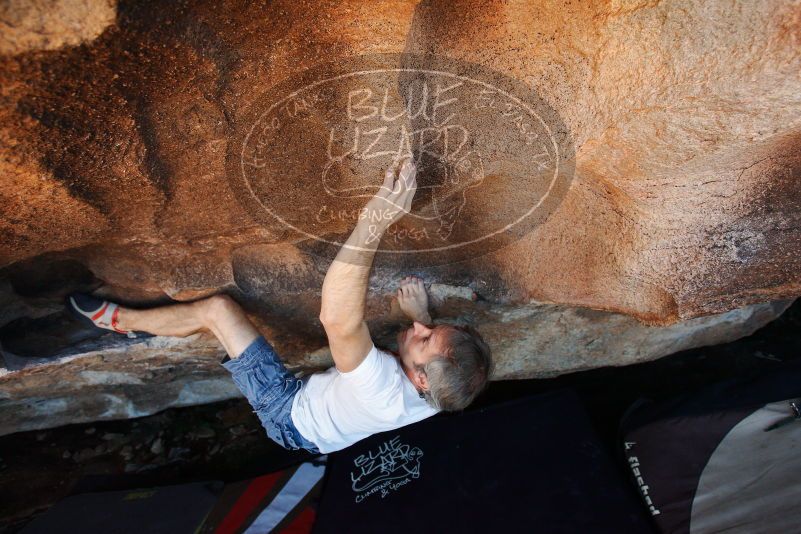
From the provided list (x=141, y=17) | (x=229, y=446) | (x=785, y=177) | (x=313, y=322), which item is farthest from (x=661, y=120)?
(x=229, y=446)

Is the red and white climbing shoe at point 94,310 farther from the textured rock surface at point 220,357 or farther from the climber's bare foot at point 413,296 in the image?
the climber's bare foot at point 413,296

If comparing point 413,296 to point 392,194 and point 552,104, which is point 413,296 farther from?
point 552,104

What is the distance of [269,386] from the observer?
1.50 metres

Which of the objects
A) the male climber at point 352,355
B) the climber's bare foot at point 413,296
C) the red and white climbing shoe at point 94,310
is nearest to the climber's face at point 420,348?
the male climber at point 352,355

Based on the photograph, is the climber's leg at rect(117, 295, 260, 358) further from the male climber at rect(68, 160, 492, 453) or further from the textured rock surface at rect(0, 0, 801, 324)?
the textured rock surface at rect(0, 0, 801, 324)

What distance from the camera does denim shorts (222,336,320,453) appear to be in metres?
1.47

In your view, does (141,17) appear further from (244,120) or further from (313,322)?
(313,322)

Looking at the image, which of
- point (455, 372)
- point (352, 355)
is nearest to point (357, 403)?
point (352, 355)

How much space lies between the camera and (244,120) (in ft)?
3.28

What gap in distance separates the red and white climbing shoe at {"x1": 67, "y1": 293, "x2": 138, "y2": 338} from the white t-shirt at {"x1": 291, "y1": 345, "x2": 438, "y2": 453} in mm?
581

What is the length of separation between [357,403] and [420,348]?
22 centimetres

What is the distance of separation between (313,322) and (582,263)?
81 centimetres

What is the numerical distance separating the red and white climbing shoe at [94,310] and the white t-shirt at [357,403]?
1.91ft

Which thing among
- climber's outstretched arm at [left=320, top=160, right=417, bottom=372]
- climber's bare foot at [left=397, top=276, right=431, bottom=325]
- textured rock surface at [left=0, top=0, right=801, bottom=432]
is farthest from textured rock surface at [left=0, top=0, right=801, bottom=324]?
climber's bare foot at [left=397, top=276, right=431, bottom=325]
